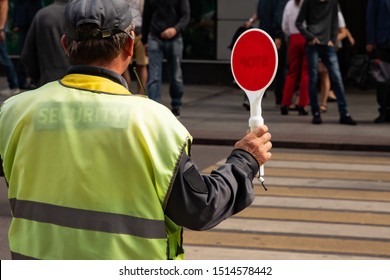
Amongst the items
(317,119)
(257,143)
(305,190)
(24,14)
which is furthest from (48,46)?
(24,14)

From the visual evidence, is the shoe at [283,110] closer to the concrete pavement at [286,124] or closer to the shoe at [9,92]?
the concrete pavement at [286,124]

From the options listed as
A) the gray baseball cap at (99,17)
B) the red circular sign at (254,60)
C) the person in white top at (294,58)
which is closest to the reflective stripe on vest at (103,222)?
the gray baseball cap at (99,17)

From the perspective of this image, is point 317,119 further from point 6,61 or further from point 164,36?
point 6,61

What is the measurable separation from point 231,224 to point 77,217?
526cm

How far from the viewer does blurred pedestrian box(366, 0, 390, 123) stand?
1374cm

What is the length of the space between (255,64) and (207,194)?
0.54 m

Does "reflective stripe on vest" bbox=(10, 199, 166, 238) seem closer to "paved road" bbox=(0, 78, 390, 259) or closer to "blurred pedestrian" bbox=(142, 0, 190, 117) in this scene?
"paved road" bbox=(0, 78, 390, 259)

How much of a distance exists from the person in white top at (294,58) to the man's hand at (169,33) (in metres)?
1.57

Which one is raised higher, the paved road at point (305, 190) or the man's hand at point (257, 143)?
the man's hand at point (257, 143)

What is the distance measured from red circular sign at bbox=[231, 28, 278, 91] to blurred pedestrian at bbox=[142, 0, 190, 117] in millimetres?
10347

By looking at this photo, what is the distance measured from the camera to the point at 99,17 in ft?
10.2

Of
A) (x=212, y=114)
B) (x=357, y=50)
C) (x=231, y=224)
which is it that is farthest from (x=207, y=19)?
(x=231, y=224)

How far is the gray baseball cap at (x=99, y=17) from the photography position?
10.2 ft

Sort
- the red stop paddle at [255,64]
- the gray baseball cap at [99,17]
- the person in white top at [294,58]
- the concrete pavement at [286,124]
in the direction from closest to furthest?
the gray baseball cap at [99,17]
the red stop paddle at [255,64]
the concrete pavement at [286,124]
the person in white top at [294,58]
